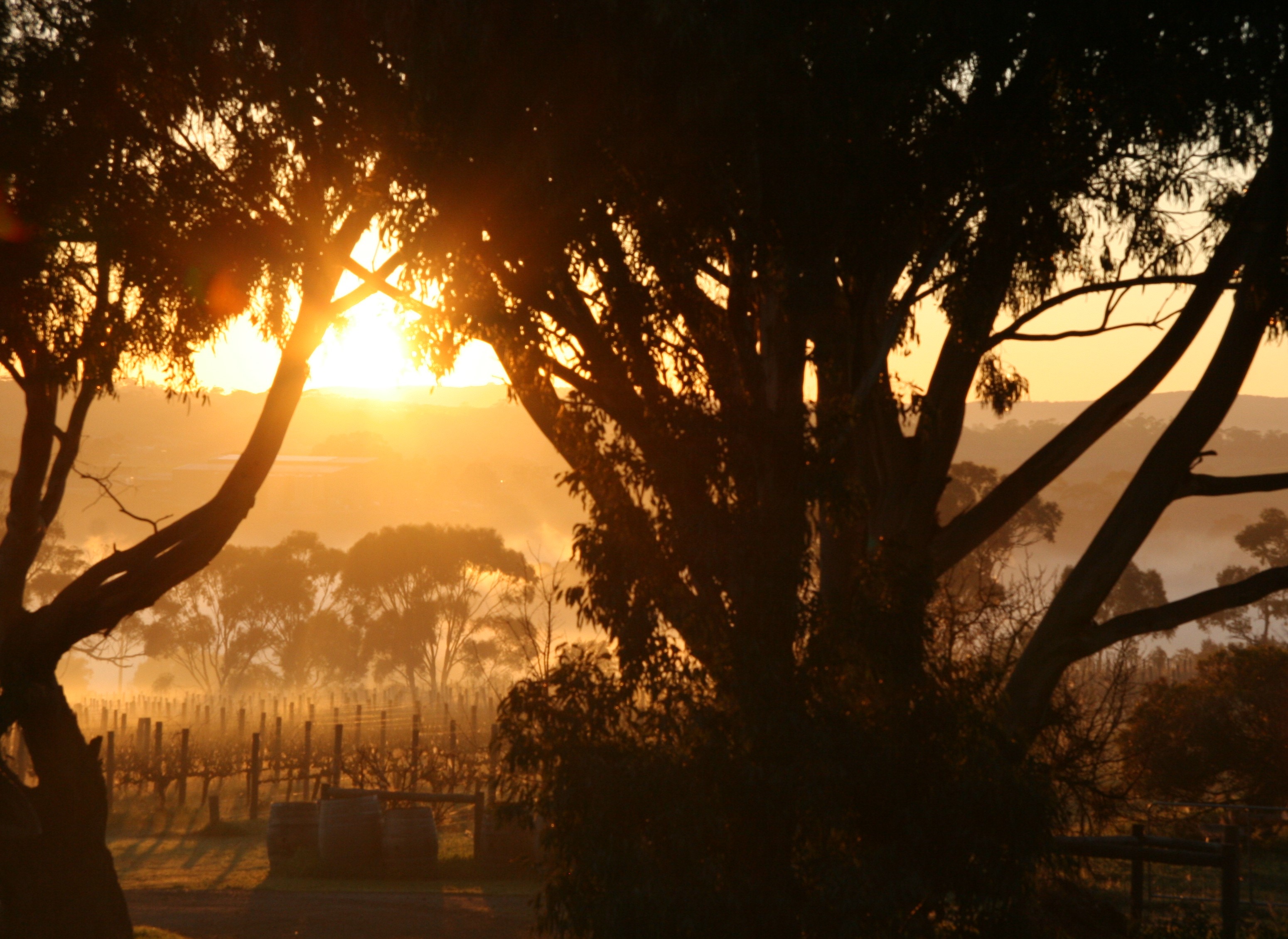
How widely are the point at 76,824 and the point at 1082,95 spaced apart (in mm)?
8971

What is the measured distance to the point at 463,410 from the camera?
200m

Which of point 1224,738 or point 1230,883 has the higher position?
point 1224,738

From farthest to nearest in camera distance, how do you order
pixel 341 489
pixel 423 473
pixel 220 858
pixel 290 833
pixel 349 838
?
1. pixel 341 489
2. pixel 423 473
3. pixel 220 858
4. pixel 290 833
5. pixel 349 838

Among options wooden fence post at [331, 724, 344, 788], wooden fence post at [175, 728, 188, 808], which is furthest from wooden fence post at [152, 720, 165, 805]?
wooden fence post at [331, 724, 344, 788]

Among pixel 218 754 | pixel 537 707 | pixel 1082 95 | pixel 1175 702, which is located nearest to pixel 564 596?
pixel 537 707

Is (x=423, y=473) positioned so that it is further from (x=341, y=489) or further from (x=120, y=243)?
(x=120, y=243)

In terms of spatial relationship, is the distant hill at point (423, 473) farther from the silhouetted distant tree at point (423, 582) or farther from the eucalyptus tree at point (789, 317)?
the eucalyptus tree at point (789, 317)

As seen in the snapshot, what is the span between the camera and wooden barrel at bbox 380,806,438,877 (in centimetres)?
1532

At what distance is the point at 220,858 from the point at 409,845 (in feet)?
13.2

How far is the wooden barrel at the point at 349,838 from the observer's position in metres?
15.2

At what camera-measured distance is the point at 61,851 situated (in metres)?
8.73

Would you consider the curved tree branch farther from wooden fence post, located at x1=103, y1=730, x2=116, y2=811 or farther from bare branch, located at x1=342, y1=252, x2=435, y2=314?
wooden fence post, located at x1=103, y1=730, x2=116, y2=811

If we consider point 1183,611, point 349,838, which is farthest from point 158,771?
point 1183,611

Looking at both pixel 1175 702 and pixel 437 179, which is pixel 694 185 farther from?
pixel 1175 702
